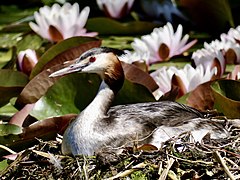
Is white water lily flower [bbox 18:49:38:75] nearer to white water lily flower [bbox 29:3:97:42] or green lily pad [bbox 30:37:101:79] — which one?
green lily pad [bbox 30:37:101:79]

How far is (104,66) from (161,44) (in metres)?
1.04

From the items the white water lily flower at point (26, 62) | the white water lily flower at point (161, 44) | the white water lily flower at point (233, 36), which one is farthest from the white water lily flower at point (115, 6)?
the white water lily flower at point (26, 62)

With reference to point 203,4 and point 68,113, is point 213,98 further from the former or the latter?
point 203,4

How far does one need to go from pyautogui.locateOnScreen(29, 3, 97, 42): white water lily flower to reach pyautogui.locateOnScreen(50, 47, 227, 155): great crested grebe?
1.08 m

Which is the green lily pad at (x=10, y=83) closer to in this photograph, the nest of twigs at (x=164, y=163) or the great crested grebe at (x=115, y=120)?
the great crested grebe at (x=115, y=120)

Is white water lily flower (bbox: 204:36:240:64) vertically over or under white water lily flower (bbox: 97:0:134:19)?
over

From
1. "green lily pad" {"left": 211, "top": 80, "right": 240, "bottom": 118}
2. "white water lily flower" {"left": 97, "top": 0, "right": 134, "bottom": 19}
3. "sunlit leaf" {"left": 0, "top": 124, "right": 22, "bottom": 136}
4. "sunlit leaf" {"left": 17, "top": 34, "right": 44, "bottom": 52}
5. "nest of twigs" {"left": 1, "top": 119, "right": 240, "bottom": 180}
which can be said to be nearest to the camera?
"nest of twigs" {"left": 1, "top": 119, "right": 240, "bottom": 180}

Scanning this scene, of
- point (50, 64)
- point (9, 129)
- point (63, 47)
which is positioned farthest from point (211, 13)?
point (9, 129)

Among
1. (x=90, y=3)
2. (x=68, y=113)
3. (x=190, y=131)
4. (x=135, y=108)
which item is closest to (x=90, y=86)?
(x=68, y=113)

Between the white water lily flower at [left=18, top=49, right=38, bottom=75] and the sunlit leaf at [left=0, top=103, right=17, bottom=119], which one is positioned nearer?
the sunlit leaf at [left=0, top=103, right=17, bottom=119]

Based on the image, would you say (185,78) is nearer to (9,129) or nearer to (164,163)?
(9,129)

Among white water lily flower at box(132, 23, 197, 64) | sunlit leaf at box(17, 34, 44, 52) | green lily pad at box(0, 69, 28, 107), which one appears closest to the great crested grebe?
green lily pad at box(0, 69, 28, 107)

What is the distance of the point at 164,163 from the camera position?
3568 mm

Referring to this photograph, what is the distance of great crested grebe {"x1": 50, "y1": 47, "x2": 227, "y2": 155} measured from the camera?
3863 mm
